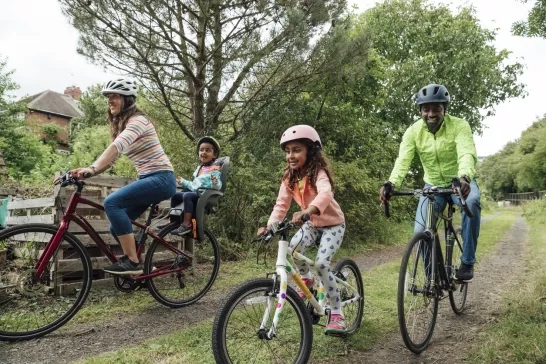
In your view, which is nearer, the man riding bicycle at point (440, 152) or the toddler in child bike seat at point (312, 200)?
the toddler in child bike seat at point (312, 200)

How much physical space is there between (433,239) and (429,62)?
54.0 feet

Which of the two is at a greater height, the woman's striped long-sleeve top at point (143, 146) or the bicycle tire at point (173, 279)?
the woman's striped long-sleeve top at point (143, 146)

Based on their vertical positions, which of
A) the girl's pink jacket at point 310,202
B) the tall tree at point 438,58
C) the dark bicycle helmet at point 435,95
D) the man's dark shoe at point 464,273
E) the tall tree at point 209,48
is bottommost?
the man's dark shoe at point 464,273

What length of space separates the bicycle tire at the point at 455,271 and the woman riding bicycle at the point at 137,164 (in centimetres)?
287

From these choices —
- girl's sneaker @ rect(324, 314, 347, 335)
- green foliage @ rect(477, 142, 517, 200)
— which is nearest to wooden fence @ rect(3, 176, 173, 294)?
girl's sneaker @ rect(324, 314, 347, 335)

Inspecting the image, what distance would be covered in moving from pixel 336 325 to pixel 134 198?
2242mm

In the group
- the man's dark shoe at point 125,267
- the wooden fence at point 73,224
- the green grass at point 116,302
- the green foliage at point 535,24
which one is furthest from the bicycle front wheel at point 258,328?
the green foliage at point 535,24

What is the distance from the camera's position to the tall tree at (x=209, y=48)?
6.83 metres

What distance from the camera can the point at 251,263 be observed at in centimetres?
718

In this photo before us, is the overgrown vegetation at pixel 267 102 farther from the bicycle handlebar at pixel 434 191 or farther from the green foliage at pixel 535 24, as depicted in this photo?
the bicycle handlebar at pixel 434 191

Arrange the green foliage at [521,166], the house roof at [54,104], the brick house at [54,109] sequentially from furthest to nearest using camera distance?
the green foliage at [521,166]
the house roof at [54,104]
the brick house at [54,109]

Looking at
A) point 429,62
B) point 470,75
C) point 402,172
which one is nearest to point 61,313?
point 402,172

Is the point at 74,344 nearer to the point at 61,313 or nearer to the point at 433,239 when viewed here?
the point at 61,313

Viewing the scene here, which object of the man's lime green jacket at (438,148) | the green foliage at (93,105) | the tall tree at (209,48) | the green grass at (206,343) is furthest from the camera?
the green foliage at (93,105)
